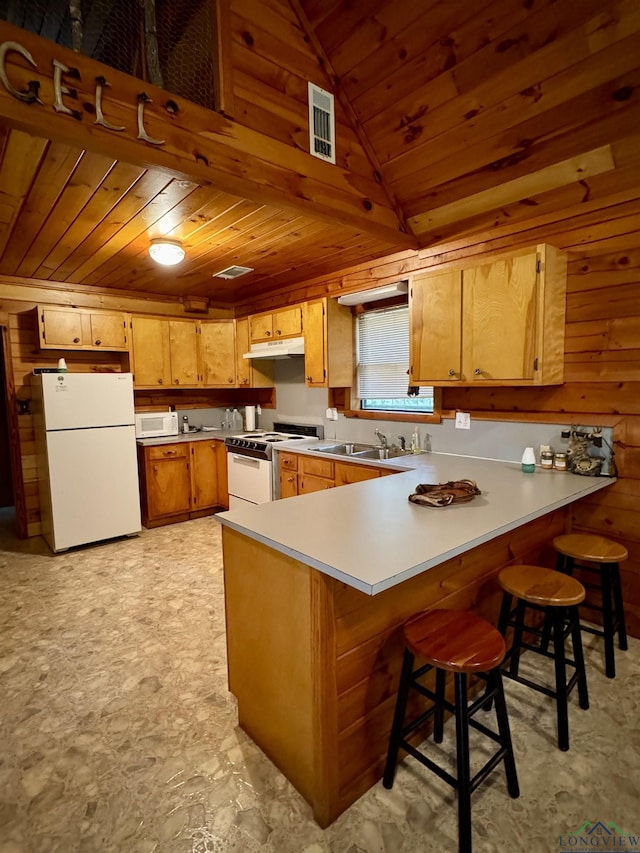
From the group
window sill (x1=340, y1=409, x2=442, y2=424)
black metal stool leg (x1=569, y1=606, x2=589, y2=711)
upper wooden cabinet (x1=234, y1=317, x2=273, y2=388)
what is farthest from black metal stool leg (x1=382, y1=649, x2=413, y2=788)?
upper wooden cabinet (x1=234, y1=317, x2=273, y2=388)

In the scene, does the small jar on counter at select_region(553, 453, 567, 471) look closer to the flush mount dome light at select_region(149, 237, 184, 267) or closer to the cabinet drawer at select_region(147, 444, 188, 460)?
the flush mount dome light at select_region(149, 237, 184, 267)

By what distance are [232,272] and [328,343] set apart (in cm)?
109

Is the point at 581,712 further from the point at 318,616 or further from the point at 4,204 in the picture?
the point at 4,204

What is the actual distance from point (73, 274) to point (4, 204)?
1613 mm

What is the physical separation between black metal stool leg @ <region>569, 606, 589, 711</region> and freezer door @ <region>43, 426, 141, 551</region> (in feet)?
11.9

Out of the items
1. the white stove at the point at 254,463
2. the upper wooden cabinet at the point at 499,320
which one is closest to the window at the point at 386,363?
the upper wooden cabinet at the point at 499,320

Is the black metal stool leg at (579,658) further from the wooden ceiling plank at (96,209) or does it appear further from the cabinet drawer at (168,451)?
the cabinet drawer at (168,451)

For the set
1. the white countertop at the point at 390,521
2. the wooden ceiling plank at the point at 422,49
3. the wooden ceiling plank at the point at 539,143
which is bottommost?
the white countertop at the point at 390,521

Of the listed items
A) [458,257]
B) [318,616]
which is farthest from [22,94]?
[458,257]

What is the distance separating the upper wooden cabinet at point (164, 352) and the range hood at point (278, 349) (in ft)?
2.16

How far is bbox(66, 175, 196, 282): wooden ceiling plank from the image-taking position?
212cm

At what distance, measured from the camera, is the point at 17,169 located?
1.91 m

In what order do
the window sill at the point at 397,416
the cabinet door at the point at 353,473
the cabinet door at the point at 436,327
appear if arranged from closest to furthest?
the cabinet door at the point at 436,327
the cabinet door at the point at 353,473
the window sill at the point at 397,416

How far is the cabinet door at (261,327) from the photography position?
4391 millimetres
